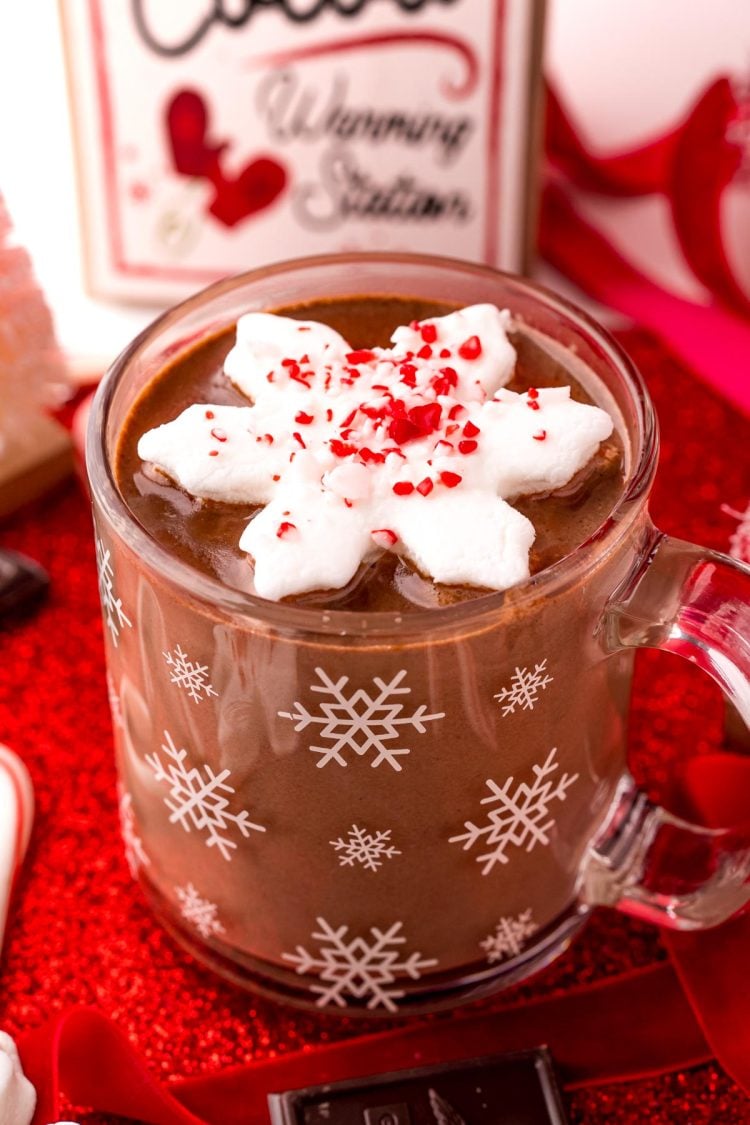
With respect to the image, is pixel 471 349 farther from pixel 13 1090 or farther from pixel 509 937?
pixel 13 1090

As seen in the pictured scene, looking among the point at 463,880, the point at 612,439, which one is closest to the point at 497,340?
the point at 612,439

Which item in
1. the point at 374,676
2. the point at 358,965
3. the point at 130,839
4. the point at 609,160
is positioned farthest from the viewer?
the point at 609,160

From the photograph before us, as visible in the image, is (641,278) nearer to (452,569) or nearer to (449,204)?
(449,204)

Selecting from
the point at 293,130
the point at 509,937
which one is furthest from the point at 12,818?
the point at 293,130

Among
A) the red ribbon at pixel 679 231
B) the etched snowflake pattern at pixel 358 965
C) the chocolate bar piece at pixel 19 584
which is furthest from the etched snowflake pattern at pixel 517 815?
the red ribbon at pixel 679 231

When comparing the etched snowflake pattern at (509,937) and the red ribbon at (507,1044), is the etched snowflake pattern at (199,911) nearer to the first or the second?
the red ribbon at (507,1044)

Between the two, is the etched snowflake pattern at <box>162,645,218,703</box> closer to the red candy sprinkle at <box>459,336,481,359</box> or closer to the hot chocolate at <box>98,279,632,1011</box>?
the hot chocolate at <box>98,279,632,1011</box>
